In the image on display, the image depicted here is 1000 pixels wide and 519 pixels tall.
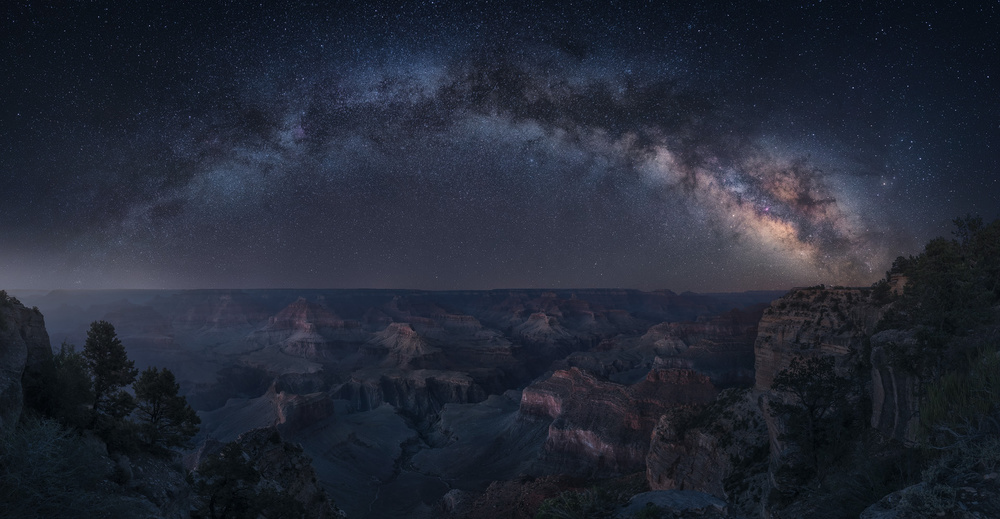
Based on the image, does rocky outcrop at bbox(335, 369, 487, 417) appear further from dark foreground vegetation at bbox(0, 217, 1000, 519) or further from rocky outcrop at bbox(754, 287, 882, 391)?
dark foreground vegetation at bbox(0, 217, 1000, 519)

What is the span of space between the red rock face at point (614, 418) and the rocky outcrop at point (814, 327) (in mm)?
15282

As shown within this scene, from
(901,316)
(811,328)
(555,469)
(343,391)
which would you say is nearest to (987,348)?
(901,316)

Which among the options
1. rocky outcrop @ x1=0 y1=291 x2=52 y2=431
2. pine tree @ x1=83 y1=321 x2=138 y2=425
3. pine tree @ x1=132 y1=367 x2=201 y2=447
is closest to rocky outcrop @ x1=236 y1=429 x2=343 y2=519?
pine tree @ x1=132 y1=367 x2=201 y2=447

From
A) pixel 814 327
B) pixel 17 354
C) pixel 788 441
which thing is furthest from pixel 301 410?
pixel 814 327

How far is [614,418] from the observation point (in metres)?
61.7

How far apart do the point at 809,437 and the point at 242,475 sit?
84.2ft

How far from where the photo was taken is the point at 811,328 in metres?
38.8

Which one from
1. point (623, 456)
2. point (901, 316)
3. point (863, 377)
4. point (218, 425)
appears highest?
point (901, 316)

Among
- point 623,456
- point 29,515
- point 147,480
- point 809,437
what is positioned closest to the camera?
point 29,515

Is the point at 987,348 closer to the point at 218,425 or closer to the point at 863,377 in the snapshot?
the point at 863,377

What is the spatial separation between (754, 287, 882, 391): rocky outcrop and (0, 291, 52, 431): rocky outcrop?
40.9 meters

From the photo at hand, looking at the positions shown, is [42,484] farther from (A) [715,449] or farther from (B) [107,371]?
(A) [715,449]

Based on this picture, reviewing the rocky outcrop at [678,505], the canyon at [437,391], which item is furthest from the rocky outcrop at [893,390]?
the canyon at [437,391]

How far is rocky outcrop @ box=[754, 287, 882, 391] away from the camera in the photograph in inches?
1291
